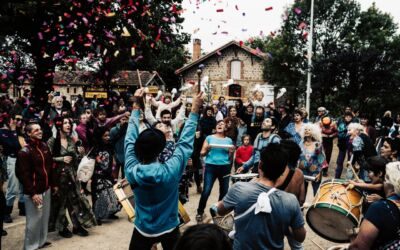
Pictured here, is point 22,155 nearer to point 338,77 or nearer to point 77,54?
point 77,54

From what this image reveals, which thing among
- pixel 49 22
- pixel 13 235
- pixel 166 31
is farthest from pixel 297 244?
pixel 166 31

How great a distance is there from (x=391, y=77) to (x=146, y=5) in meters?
10.3

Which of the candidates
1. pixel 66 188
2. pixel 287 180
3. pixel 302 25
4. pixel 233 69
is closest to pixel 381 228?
pixel 287 180

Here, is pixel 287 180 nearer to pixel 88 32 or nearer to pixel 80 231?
pixel 80 231

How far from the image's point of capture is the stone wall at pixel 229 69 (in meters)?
35.1

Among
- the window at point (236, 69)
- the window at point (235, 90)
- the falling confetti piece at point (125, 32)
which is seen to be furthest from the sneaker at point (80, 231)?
the window at point (235, 90)

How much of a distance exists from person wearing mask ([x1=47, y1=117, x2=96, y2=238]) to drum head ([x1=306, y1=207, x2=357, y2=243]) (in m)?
3.48

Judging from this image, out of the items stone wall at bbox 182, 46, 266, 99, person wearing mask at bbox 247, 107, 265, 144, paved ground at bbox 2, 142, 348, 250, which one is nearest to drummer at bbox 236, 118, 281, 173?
paved ground at bbox 2, 142, 348, 250

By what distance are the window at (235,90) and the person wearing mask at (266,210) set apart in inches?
1310

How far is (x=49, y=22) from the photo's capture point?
13.6 m

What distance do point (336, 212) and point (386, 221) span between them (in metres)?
1.88

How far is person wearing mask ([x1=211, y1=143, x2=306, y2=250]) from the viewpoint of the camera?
267 cm

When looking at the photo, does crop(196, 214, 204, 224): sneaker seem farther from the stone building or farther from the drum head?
the stone building

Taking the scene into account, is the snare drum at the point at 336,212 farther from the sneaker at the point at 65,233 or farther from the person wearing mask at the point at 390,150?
the sneaker at the point at 65,233
